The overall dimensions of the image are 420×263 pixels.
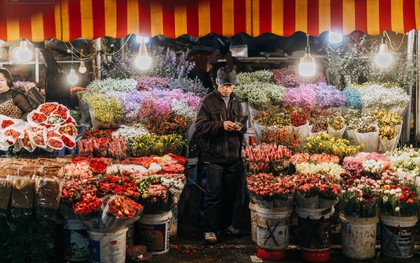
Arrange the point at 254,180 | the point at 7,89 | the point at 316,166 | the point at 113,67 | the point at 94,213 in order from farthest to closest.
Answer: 1. the point at 113,67
2. the point at 7,89
3. the point at 316,166
4. the point at 254,180
5. the point at 94,213

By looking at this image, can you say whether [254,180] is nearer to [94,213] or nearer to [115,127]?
[94,213]

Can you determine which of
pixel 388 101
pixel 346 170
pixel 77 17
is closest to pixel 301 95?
pixel 388 101

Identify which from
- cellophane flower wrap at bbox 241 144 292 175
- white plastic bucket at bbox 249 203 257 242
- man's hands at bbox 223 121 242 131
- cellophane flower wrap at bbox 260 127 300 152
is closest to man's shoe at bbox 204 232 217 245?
white plastic bucket at bbox 249 203 257 242

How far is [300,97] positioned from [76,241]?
5.31m

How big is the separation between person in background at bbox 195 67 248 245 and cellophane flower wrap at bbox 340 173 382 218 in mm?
1789

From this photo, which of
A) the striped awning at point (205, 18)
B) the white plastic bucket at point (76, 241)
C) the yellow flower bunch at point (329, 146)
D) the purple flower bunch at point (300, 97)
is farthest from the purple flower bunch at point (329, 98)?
the white plastic bucket at point (76, 241)

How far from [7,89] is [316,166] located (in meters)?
5.13

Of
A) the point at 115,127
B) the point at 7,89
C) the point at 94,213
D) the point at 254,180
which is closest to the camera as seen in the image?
the point at 94,213

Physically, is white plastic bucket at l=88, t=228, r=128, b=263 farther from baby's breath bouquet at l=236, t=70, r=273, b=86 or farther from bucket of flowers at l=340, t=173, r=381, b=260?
baby's breath bouquet at l=236, t=70, r=273, b=86

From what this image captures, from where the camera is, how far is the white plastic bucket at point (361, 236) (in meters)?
7.10

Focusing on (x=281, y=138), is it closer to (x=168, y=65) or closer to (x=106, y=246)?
(x=168, y=65)

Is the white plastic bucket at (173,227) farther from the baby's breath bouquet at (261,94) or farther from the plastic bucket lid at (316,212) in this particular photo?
the baby's breath bouquet at (261,94)

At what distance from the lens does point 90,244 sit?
21.2 feet

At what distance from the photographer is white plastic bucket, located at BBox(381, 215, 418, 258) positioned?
279 inches
